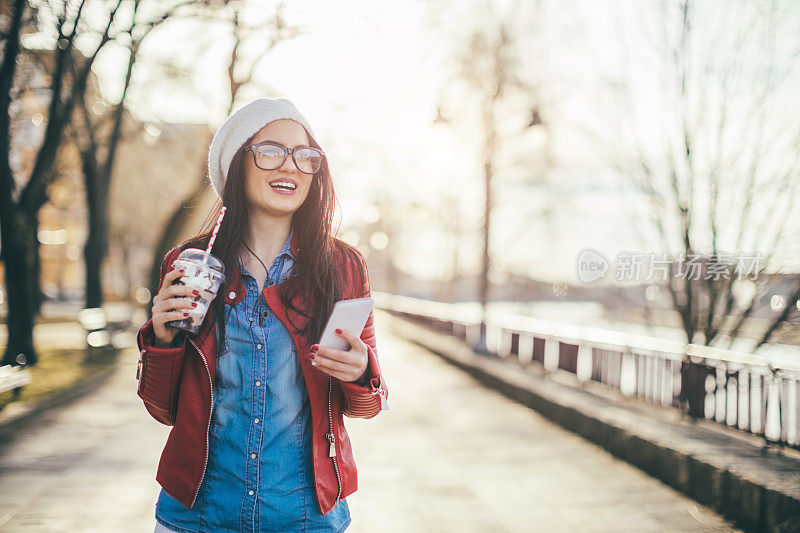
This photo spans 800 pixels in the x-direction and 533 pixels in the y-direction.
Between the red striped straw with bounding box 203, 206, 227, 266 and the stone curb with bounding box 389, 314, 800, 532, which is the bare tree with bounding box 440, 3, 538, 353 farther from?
Answer: the red striped straw with bounding box 203, 206, 227, 266

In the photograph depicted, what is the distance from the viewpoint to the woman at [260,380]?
2041mm

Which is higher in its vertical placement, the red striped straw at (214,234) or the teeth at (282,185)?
the teeth at (282,185)

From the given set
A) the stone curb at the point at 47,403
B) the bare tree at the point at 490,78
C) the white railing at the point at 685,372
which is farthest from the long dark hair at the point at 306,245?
the bare tree at the point at 490,78

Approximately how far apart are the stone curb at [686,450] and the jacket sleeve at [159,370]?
14.7 feet

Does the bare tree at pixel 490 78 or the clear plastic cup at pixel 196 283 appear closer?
the clear plastic cup at pixel 196 283

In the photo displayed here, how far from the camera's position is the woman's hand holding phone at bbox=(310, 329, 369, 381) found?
195 centimetres

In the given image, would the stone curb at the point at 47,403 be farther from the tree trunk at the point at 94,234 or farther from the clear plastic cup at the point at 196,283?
the clear plastic cup at the point at 196,283

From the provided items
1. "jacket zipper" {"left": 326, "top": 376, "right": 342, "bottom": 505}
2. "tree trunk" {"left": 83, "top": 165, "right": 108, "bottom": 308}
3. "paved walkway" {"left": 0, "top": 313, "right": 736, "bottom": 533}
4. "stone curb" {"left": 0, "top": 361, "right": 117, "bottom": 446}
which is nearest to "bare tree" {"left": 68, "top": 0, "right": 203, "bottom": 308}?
"tree trunk" {"left": 83, "top": 165, "right": 108, "bottom": 308}

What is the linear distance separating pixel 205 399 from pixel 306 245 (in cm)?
54

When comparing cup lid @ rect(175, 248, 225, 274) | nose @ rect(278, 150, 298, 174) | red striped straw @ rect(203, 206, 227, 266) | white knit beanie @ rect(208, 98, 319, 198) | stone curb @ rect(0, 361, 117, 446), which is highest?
white knit beanie @ rect(208, 98, 319, 198)

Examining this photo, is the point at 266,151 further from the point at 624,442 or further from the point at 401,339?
the point at 401,339

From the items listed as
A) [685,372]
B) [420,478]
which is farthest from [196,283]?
[685,372]

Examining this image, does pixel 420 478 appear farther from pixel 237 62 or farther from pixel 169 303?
pixel 237 62

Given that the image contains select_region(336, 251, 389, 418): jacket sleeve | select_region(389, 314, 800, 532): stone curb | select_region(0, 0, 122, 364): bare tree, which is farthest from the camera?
select_region(0, 0, 122, 364): bare tree
